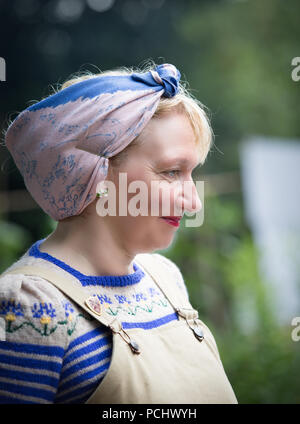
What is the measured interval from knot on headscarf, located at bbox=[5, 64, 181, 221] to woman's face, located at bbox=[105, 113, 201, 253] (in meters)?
0.05

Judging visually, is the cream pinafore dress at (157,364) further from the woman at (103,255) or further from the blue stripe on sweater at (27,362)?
the blue stripe on sweater at (27,362)

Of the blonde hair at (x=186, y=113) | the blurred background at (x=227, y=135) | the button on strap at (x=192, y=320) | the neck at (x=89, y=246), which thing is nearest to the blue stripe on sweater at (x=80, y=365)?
the neck at (x=89, y=246)

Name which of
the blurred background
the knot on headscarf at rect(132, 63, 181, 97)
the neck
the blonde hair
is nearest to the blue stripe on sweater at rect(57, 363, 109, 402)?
the neck

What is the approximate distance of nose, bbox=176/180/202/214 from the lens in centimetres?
147

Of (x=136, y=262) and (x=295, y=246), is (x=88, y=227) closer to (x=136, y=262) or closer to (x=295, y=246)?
(x=136, y=262)

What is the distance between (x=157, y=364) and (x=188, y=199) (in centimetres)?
44

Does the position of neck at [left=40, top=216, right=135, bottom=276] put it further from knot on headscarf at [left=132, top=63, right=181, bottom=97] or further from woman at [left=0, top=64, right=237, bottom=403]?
knot on headscarf at [left=132, top=63, right=181, bottom=97]

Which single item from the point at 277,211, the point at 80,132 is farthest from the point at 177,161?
the point at 277,211

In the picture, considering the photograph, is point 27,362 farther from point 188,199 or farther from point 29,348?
point 188,199

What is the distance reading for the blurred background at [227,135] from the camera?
454cm

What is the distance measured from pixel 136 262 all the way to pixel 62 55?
5177 millimetres

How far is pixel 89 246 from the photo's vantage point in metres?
1.48

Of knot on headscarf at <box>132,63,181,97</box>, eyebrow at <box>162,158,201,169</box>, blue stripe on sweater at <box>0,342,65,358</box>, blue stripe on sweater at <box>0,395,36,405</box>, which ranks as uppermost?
knot on headscarf at <box>132,63,181,97</box>
